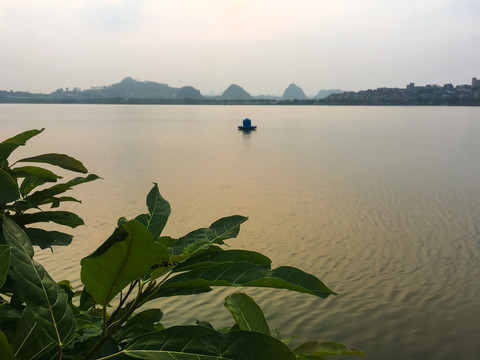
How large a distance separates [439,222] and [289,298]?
22.3 ft

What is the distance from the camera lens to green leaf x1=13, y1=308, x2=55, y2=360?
80 centimetres

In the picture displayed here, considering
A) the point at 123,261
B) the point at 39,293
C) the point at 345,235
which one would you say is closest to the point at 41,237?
the point at 39,293

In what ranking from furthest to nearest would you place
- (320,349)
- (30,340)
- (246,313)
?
(320,349)
(246,313)
(30,340)

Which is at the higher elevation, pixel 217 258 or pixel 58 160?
pixel 58 160

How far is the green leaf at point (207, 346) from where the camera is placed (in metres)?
0.65

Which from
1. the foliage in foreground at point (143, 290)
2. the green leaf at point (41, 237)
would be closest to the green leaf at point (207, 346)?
the foliage in foreground at point (143, 290)

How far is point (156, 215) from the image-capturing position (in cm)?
104

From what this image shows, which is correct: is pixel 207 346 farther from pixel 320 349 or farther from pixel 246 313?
pixel 320 349

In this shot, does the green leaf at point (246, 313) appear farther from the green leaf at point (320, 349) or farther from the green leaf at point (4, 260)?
the green leaf at point (4, 260)

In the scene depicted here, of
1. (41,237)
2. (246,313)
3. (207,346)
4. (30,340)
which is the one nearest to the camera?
(207,346)

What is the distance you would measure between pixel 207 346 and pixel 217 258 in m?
0.20

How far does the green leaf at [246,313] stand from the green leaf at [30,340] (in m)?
0.35

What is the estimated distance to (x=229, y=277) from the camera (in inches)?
29.7

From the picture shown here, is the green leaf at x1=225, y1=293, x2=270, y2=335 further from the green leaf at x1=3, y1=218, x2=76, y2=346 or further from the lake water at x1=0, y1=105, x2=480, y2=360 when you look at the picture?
the lake water at x1=0, y1=105, x2=480, y2=360
